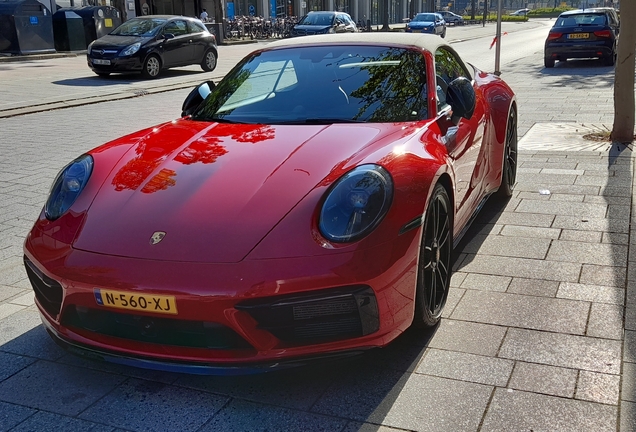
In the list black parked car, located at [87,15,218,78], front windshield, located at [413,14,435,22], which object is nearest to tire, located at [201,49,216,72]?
black parked car, located at [87,15,218,78]

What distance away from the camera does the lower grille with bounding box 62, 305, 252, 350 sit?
8.97 feet

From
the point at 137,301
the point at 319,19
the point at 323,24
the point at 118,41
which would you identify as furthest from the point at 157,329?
the point at 319,19

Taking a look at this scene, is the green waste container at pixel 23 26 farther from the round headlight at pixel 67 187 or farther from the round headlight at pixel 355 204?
the round headlight at pixel 355 204

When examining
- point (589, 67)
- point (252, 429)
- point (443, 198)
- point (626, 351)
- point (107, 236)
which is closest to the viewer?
point (252, 429)

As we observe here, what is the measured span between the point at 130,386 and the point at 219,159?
107 centimetres

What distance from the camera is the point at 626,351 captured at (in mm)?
3203

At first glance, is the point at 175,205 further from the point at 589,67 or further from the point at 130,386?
the point at 589,67

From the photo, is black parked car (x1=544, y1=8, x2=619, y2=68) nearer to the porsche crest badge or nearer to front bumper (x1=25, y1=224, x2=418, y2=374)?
front bumper (x1=25, y1=224, x2=418, y2=374)

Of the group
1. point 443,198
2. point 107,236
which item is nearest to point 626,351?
point 443,198

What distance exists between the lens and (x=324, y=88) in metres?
4.05

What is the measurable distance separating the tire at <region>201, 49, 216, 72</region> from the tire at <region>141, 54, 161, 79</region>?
191cm

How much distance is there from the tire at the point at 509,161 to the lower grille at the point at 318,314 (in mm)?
3000

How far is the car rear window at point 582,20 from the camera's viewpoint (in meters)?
18.6

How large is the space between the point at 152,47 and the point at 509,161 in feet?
43.8
